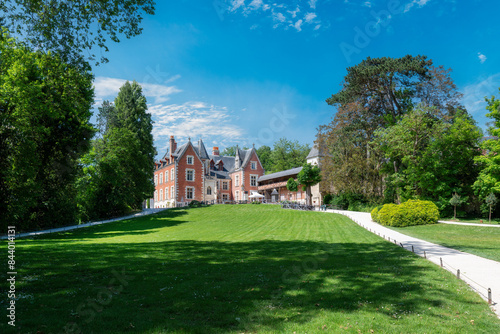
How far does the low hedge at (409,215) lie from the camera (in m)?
23.5

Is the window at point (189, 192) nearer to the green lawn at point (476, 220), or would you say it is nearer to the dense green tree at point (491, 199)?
the green lawn at point (476, 220)

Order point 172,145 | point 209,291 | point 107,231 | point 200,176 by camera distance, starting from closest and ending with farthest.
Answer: point 209,291, point 107,231, point 200,176, point 172,145

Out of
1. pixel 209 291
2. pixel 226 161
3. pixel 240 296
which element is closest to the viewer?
pixel 240 296

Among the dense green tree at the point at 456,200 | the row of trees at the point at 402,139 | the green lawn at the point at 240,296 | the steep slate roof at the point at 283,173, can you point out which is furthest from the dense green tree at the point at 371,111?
the green lawn at the point at 240,296

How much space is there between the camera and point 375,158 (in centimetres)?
3556

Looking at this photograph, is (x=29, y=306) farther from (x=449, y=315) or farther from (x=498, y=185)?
(x=498, y=185)

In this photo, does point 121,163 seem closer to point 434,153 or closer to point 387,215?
point 387,215

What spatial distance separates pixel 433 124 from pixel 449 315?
27628 mm

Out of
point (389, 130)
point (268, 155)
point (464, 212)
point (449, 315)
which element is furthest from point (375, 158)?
point (268, 155)

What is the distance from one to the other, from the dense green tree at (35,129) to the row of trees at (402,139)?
2637cm

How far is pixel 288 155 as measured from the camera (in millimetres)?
76125

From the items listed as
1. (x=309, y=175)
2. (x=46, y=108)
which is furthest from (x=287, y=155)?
(x=46, y=108)

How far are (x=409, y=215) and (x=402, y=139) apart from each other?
8541 millimetres

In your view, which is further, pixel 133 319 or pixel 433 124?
pixel 433 124
